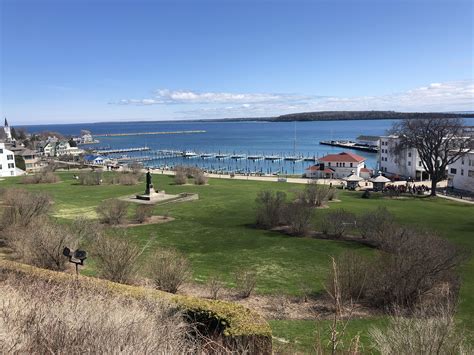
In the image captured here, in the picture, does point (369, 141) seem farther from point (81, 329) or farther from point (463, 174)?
point (81, 329)

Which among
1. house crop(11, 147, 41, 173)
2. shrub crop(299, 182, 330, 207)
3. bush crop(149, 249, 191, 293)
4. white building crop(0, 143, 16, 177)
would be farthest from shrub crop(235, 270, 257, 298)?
house crop(11, 147, 41, 173)

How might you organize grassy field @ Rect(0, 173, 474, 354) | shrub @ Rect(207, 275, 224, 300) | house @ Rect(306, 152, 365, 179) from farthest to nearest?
house @ Rect(306, 152, 365, 179) < grassy field @ Rect(0, 173, 474, 354) < shrub @ Rect(207, 275, 224, 300)

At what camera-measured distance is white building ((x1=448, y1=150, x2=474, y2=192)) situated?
5900 cm

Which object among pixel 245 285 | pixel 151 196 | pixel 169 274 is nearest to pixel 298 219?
pixel 245 285

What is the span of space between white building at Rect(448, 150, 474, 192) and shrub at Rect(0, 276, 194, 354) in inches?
2416

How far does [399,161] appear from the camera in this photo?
3027 inches

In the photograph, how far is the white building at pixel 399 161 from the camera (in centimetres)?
7469

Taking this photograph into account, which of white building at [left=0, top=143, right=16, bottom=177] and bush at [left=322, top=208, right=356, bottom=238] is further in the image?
white building at [left=0, top=143, right=16, bottom=177]

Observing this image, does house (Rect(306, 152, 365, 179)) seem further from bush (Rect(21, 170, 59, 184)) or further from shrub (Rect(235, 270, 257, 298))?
shrub (Rect(235, 270, 257, 298))

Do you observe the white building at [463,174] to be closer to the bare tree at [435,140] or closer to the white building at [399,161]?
the bare tree at [435,140]

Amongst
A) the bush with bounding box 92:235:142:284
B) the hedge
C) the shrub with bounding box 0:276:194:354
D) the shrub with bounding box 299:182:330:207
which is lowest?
the shrub with bounding box 299:182:330:207

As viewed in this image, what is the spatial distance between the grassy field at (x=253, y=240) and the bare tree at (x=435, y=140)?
9350 millimetres

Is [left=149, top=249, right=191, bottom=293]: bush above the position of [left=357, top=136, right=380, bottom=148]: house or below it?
above

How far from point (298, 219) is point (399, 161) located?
56.8m
